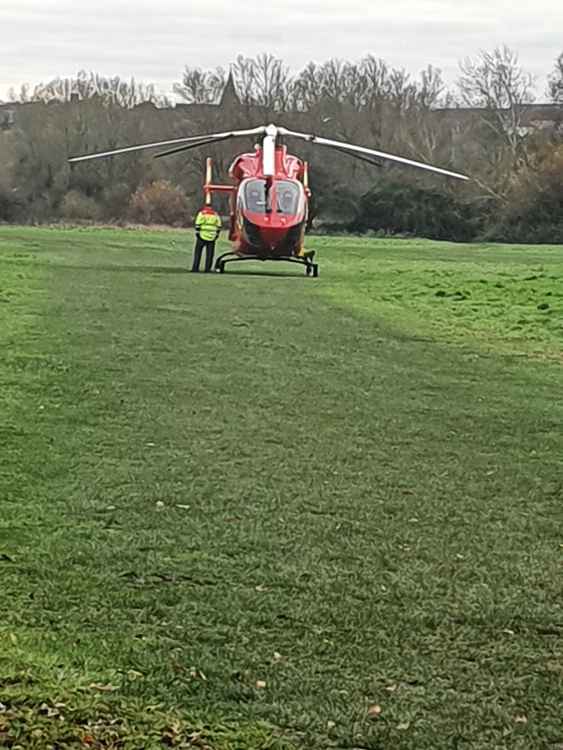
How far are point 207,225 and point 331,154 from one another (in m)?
50.7

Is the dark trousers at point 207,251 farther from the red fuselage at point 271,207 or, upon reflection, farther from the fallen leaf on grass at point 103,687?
the fallen leaf on grass at point 103,687

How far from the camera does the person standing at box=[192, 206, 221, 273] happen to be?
31562mm

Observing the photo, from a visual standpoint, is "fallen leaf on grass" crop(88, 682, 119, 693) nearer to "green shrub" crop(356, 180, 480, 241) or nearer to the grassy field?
the grassy field

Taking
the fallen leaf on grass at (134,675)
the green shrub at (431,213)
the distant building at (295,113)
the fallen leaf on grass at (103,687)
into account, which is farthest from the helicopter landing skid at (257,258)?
the distant building at (295,113)

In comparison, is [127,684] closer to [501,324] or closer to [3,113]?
[501,324]

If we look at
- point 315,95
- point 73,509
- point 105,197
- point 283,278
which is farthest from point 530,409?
point 315,95

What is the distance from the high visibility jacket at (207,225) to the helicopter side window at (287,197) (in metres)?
1.89

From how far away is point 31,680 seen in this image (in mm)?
4672

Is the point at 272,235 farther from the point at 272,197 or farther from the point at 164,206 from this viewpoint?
the point at 164,206

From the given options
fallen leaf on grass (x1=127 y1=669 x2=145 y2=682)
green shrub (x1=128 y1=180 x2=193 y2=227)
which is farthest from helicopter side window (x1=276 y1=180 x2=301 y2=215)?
green shrub (x1=128 y1=180 x2=193 y2=227)

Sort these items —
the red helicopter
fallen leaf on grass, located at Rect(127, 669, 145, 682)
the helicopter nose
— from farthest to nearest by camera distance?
the helicopter nose < the red helicopter < fallen leaf on grass, located at Rect(127, 669, 145, 682)

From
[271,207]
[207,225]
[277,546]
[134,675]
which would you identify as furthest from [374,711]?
[207,225]

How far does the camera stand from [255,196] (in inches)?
1215

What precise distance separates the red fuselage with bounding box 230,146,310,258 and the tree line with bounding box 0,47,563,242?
42.1 metres
